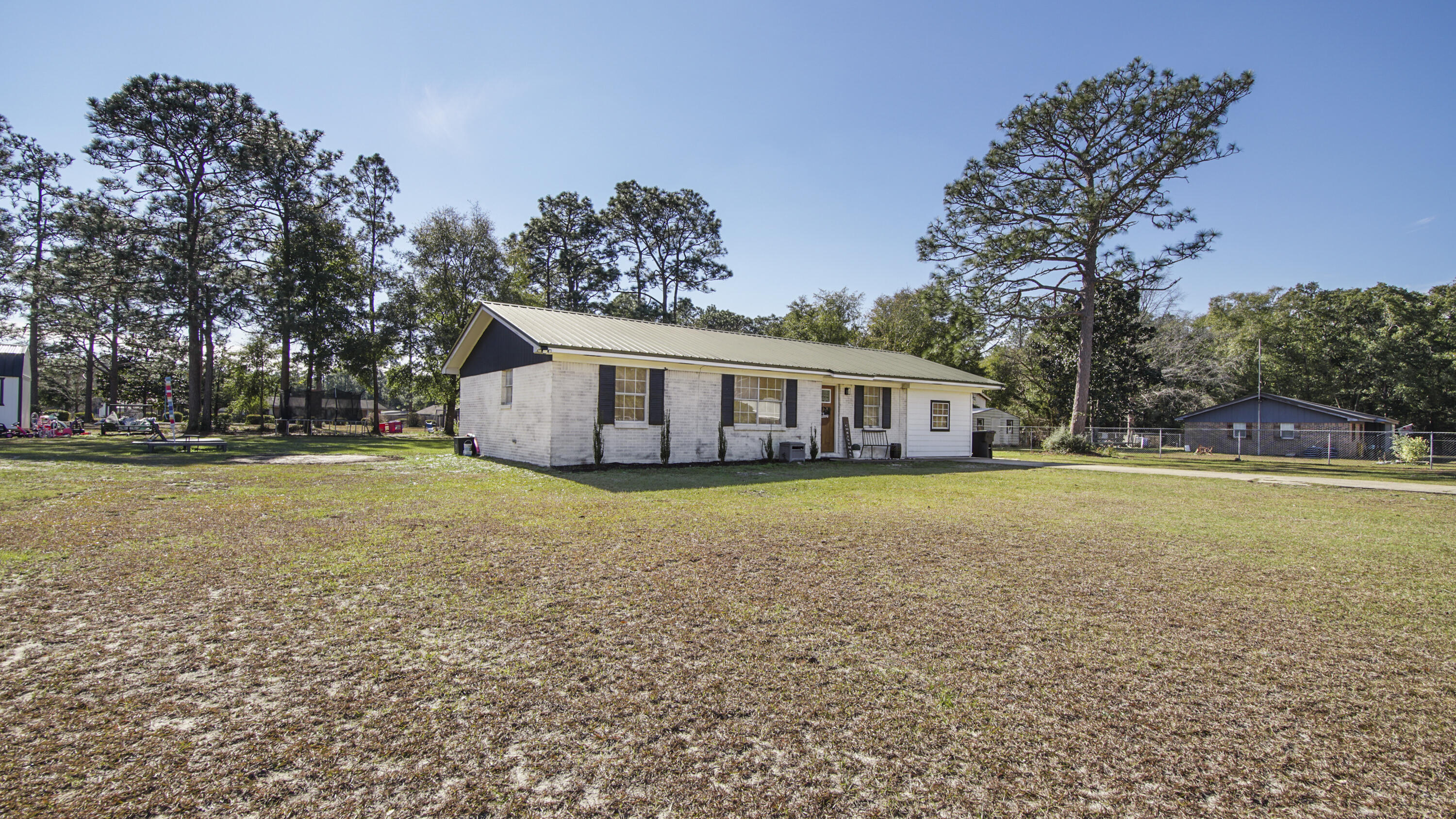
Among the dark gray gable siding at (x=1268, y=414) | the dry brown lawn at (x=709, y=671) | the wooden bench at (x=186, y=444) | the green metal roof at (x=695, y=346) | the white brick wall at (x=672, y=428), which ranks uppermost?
the green metal roof at (x=695, y=346)

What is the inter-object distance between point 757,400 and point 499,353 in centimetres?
712

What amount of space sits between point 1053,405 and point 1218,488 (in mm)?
25022

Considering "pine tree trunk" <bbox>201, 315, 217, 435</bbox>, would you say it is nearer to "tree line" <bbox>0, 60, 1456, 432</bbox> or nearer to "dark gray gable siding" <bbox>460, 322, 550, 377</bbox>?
"tree line" <bbox>0, 60, 1456, 432</bbox>

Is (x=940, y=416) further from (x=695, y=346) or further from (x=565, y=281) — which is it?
(x=565, y=281)

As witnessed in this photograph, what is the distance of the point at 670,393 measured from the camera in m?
14.5

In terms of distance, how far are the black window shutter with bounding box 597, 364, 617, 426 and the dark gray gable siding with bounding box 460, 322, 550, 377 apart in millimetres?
1258

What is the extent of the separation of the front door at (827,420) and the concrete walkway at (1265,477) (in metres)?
5.06

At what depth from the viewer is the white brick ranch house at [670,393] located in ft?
44.0

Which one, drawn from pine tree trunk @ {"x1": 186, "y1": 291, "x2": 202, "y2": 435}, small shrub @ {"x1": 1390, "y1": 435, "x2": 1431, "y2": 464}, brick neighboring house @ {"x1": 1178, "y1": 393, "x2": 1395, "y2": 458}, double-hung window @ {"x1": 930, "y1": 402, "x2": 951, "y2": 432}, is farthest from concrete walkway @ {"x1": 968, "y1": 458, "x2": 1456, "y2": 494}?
pine tree trunk @ {"x1": 186, "y1": 291, "x2": 202, "y2": 435}

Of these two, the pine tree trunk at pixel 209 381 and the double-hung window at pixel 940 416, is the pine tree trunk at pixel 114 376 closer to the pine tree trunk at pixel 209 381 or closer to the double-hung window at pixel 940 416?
the pine tree trunk at pixel 209 381

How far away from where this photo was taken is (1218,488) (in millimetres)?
12055

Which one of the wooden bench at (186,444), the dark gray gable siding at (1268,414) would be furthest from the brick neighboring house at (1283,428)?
the wooden bench at (186,444)

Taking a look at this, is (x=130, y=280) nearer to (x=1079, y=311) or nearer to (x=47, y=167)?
(x=47, y=167)

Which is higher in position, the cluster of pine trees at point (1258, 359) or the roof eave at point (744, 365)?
the cluster of pine trees at point (1258, 359)
